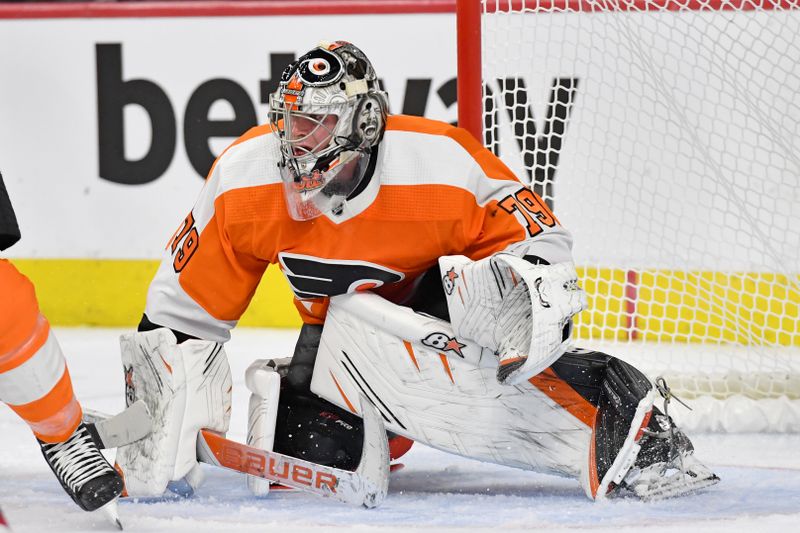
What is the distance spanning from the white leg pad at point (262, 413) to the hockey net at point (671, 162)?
132 centimetres

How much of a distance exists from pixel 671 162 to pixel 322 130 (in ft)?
5.90

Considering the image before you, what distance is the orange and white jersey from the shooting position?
8.43 ft

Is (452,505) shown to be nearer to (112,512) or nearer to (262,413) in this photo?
(262,413)

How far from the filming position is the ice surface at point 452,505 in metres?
2.38

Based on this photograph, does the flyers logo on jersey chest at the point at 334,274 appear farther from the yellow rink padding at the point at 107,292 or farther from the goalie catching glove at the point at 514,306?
the yellow rink padding at the point at 107,292

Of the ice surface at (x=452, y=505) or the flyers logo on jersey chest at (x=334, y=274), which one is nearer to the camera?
the ice surface at (x=452, y=505)

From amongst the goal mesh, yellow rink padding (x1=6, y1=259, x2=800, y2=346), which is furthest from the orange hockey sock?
yellow rink padding (x1=6, y1=259, x2=800, y2=346)

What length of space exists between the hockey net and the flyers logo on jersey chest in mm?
1165

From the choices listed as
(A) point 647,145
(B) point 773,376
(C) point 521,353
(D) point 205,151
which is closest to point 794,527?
(C) point 521,353

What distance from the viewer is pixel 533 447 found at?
2.59 metres

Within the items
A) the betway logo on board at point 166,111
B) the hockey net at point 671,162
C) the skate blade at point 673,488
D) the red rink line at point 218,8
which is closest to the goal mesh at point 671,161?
the hockey net at point 671,162

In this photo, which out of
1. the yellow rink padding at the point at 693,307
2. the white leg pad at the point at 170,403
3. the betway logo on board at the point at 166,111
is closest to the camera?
the white leg pad at the point at 170,403

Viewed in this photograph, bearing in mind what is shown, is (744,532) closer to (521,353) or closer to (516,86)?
(521,353)

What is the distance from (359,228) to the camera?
8.46 ft
